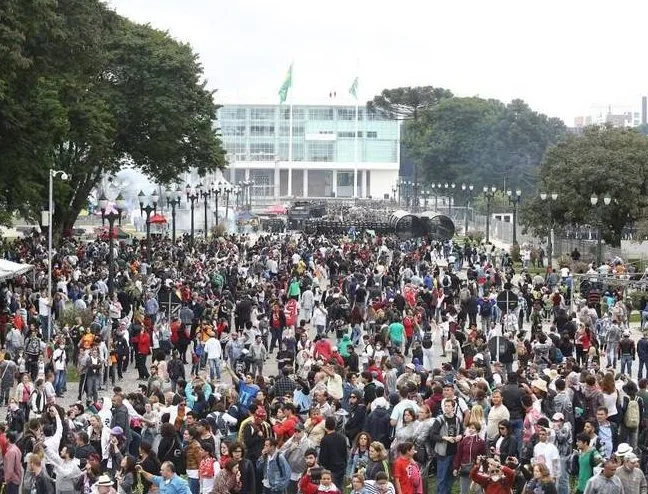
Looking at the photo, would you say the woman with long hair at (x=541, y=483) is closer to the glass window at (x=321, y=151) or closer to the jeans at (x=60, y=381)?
the jeans at (x=60, y=381)

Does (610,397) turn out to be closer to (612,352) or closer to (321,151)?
(612,352)

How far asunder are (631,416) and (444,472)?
329 centimetres

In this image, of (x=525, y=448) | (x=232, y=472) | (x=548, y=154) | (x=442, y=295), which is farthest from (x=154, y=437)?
(x=548, y=154)

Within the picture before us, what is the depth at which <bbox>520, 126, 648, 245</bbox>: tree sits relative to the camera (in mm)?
65000

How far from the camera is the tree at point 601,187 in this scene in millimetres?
65000

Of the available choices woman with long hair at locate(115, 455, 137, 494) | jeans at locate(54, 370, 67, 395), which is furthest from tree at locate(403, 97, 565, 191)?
woman with long hair at locate(115, 455, 137, 494)

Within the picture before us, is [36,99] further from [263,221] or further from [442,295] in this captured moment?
[263,221]

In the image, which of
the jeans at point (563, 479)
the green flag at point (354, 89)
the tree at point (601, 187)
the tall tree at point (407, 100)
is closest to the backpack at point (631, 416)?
the jeans at point (563, 479)

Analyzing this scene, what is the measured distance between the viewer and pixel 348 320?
33.9 metres

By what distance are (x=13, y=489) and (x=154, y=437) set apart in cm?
205

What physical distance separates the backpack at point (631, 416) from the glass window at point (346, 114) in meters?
176

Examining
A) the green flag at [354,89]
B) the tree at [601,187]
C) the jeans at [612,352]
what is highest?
the green flag at [354,89]

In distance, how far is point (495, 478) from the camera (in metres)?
14.5

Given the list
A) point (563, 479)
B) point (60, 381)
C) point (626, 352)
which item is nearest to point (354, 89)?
point (626, 352)
